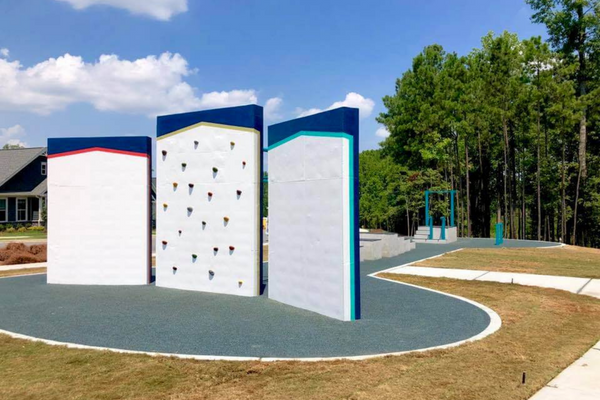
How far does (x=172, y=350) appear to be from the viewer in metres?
7.06

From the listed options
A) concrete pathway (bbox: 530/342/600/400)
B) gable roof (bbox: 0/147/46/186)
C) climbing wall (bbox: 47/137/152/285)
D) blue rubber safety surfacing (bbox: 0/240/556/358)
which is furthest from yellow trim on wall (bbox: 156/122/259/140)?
gable roof (bbox: 0/147/46/186)

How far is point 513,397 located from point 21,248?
23.3 meters

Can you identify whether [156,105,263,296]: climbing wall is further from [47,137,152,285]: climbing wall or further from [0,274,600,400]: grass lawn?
[0,274,600,400]: grass lawn

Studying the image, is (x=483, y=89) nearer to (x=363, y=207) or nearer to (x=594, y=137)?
(x=594, y=137)

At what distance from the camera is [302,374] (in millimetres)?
5910

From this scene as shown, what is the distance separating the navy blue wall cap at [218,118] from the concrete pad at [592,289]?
1012 cm

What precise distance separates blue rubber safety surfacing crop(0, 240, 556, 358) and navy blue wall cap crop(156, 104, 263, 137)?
4878 mm

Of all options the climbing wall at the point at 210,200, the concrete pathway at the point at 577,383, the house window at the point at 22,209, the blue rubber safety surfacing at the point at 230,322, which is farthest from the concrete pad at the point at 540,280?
the house window at the point at 22,209

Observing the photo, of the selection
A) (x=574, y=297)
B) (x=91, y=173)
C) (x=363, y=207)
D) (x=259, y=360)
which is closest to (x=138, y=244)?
(x=91, y=173)

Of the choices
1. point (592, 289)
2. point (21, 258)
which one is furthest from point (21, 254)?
point (592, 289)

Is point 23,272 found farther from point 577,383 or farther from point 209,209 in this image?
point 577,383

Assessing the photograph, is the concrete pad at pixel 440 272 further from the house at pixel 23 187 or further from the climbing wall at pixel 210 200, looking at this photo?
the house at pixel 23 187

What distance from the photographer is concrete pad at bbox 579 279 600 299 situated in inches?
463

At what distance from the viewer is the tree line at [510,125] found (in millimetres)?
35031
